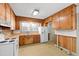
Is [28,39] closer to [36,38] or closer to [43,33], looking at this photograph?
[36,38]

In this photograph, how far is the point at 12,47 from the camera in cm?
240

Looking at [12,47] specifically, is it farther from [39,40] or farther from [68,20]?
[39,40]

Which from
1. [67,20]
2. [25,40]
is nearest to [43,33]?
[25,40]

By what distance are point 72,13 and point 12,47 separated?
292cm

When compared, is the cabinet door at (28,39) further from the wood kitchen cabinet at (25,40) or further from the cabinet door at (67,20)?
the cabinet door at (67,20)

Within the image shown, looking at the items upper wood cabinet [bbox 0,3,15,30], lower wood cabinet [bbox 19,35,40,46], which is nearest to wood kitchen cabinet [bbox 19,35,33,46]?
lower wood cabinet [bbox 19,35,40,46]

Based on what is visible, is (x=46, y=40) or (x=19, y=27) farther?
(x=46, y=40)

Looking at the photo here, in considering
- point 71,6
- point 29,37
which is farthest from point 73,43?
point 29,37

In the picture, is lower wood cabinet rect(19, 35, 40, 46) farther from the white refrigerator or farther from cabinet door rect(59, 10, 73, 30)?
cabinet door rect(59, 10, 73, 30)

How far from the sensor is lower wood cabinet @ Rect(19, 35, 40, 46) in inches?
244

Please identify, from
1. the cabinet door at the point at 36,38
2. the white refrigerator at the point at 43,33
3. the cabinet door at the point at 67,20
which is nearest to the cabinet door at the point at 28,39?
the cabinet door at the point at 36,38

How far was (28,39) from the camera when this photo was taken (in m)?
6.67

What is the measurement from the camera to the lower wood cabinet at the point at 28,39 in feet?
20.3

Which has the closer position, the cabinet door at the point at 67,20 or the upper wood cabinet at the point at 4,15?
the upper wood cabinet at the point at 4,15
